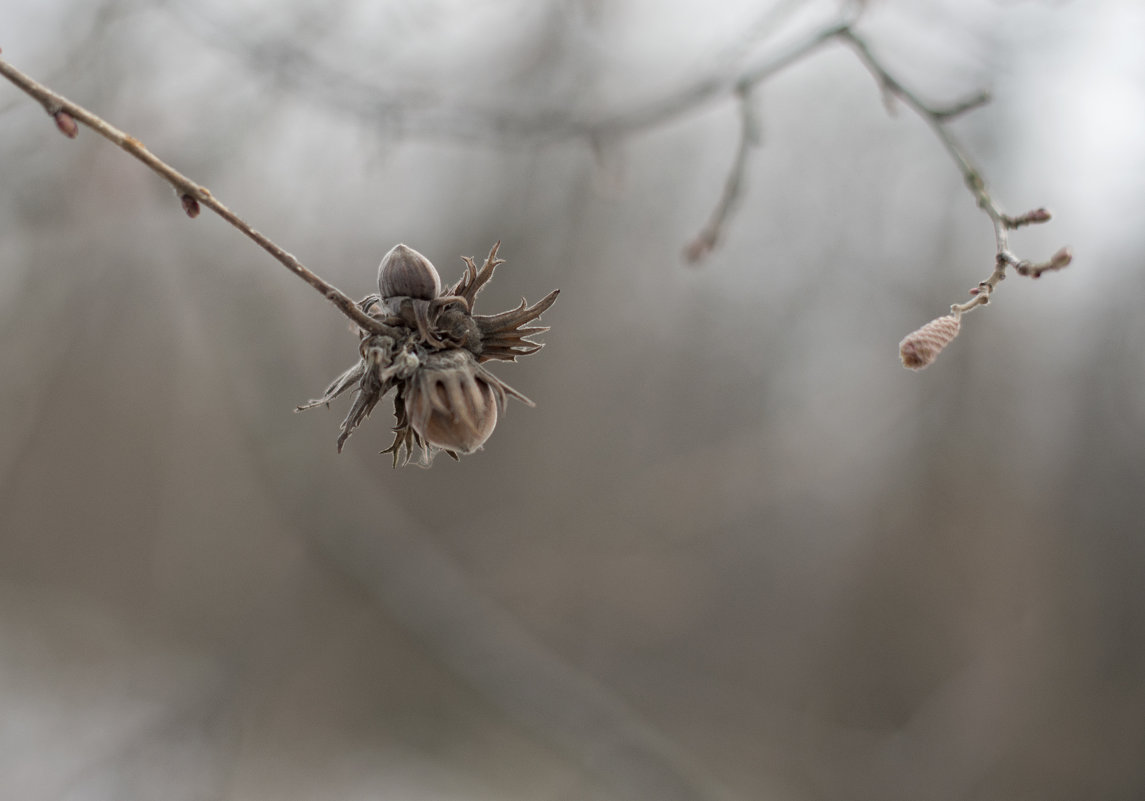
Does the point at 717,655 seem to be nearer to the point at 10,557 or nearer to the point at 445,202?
the point at 445,202

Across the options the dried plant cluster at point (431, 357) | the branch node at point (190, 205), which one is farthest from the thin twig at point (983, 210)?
the branch node at point (190, 205)

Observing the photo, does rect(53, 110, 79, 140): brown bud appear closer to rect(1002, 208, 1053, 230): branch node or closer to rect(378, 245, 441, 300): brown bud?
rect(378, 245, 441, 300): brown bud

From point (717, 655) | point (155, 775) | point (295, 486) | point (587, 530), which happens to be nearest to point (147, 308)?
point (295, 486)

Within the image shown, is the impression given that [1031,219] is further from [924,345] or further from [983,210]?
[924,345]

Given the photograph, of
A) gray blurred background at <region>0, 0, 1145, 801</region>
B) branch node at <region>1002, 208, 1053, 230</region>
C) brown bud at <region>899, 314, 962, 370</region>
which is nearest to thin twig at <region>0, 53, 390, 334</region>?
brown bud at <region>899, 314, 962, 370</region>

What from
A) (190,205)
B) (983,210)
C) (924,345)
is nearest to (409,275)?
(190,205)

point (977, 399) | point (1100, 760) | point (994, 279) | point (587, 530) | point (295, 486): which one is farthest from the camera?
point (587, 530)
